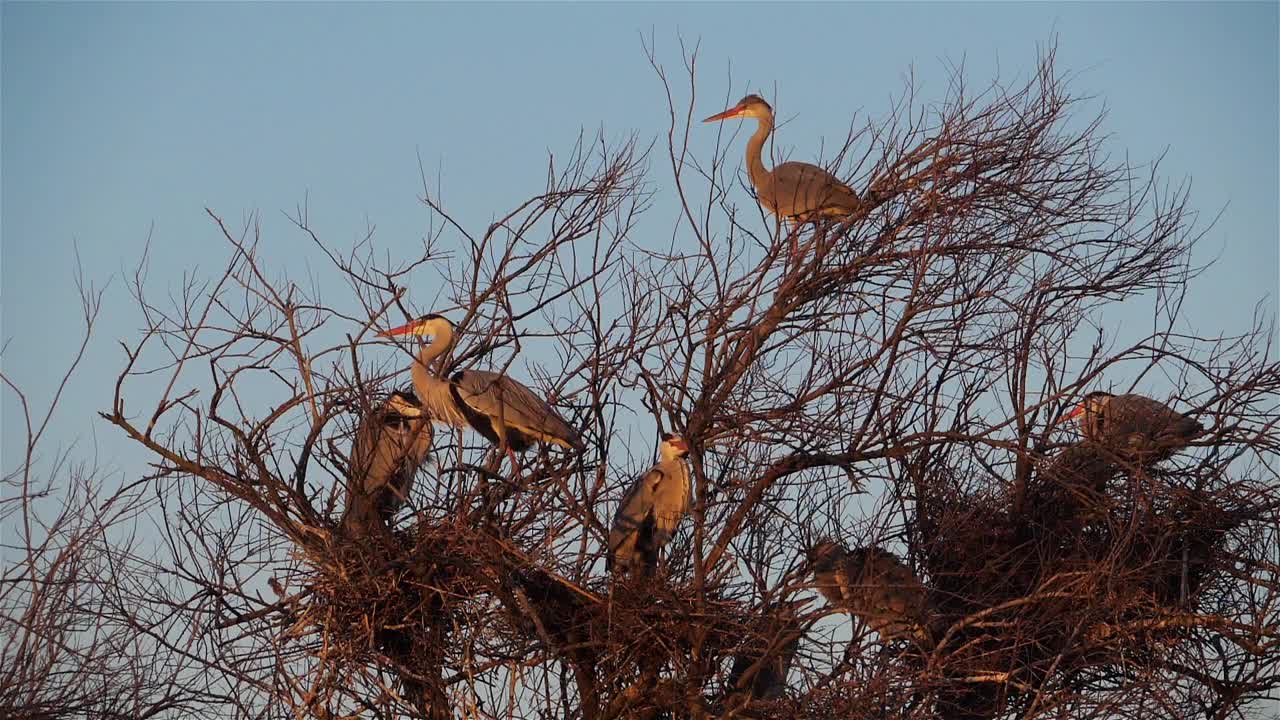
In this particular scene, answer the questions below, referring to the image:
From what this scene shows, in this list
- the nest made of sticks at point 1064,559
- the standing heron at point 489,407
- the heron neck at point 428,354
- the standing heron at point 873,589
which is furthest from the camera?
the heron neck at point 428,354

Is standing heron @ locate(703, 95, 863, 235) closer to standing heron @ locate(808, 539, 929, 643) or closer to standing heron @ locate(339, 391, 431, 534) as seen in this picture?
standing heron @ locate(808, 539, 929, 643)

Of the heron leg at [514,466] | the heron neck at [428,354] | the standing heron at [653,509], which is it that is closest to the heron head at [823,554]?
the standing heron at [653,509]

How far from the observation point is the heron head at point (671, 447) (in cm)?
831

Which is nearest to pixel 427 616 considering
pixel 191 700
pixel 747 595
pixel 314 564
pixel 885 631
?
pixel 314 564

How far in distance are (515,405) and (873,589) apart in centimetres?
257

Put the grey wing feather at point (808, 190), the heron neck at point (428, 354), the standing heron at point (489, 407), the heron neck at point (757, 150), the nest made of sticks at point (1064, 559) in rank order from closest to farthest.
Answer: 1. the nest made of sticks at point (1064, 559)
2. the grey wing feather at point (808, 190)
3. the standing heron at point (489, 407)
4. the heron neck at point (428, 354)
5. the heron neck at point (757, 150)

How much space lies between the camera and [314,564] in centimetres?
709

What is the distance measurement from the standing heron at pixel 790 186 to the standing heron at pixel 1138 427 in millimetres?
1828

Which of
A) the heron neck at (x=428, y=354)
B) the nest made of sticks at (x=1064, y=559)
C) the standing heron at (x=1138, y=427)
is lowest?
the nest made of sticks at (x=1064, y=559)

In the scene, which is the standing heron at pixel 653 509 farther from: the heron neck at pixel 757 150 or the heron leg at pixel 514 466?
the heron neck at pixel 757 150

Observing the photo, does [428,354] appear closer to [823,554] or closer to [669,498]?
[669,498]

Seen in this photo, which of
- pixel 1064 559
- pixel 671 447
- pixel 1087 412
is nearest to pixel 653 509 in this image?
pixel 671 447

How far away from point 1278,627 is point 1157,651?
67 centimetres

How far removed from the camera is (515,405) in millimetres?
8820
